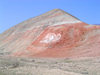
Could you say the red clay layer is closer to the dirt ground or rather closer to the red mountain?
the red mountain

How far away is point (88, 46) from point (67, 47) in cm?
451

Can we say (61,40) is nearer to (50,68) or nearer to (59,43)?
(59,43)

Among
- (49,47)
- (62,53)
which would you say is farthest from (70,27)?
(62,53)

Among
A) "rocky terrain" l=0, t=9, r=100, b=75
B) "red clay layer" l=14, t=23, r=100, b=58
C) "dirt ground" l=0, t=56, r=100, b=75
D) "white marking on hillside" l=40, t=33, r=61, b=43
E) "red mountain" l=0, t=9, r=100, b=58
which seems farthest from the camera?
"white marking on hillside" l=40, t=33, r=61, b=43

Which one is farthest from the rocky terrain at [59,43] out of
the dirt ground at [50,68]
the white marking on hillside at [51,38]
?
the dirt ground at [50,68]

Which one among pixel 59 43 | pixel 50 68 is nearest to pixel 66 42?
pixel 59 43

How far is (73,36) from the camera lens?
138ft

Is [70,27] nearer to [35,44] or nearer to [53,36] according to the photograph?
[53,36]

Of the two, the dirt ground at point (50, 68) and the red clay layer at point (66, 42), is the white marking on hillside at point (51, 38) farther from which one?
the dirt ground at point (50, 68)

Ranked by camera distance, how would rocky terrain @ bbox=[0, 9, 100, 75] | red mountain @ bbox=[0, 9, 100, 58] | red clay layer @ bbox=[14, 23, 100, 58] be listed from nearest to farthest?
rocky terrain @ bbox=[0, 9, 100, 75] < red clay layer @ bbox=[14, 23, 100, 58] < red mountain @ bbox=[0, 9, 100, 58]

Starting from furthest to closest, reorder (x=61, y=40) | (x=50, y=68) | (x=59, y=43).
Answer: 1. (x=61, y=40)
2. (x=59, y=43)
3. (x=50, y=68)

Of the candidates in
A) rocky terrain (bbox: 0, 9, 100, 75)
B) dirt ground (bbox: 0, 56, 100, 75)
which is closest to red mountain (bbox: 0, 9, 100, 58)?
rocky terrain (bbox: 0, 9, 100, 75)

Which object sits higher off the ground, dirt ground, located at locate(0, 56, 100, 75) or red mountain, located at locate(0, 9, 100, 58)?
red mountain, located at locate(0, 9, 100, 58)

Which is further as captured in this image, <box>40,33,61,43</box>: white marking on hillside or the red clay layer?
<box>40,33,61,43</box>: white marking on hillside
